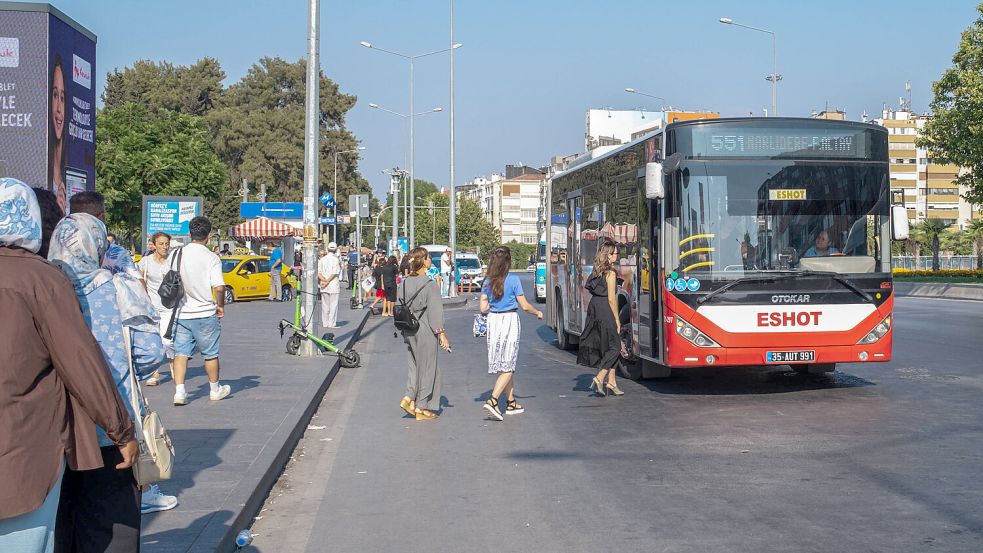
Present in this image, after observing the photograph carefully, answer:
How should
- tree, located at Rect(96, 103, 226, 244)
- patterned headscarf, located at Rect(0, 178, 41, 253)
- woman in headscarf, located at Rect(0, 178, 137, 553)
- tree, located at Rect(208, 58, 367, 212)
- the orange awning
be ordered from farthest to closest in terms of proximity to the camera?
tree, located at Rect(208, 58, 367, 212), the orange awning, tree, located at Rect(96, 103, 226, 244), patterned headscarf, located at Rect(0, 178, 41, 253), woman in headscarf, located at Rect(0, 178, 137, 553)

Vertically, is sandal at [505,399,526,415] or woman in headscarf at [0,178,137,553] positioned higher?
woman in headscarf at [0,178,137,553]

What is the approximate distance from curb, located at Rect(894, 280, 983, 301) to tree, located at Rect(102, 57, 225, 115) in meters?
54.6

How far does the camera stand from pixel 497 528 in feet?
21.6

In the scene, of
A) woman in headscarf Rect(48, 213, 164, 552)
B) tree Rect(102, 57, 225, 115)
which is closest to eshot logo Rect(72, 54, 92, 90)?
woman in headscarf Rect(48, 213, 164, 552)

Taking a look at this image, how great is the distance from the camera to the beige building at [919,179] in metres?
129

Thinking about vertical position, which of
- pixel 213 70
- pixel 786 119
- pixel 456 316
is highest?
pixel 213 70

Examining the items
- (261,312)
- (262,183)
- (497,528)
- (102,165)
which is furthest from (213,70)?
(497,528)

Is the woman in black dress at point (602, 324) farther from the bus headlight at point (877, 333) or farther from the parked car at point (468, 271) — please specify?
the parked car at point (468, 271)

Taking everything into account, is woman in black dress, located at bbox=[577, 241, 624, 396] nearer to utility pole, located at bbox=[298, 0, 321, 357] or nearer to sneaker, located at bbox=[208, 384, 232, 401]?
sneaker, located at bbox=[208, 384, 232, 401]

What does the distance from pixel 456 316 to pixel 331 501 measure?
2394cm

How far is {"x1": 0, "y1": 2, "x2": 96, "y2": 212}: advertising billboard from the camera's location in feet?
38.8

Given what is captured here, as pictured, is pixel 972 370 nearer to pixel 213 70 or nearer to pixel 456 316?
pixel 456 316

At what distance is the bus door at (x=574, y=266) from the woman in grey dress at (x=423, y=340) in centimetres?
623

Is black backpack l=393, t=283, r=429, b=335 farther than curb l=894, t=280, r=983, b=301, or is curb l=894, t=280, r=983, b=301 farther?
curb l=894, t=280, r=983, b=301
